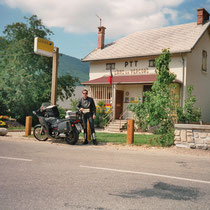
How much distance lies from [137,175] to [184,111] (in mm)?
6594

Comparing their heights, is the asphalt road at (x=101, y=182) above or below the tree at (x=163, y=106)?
below

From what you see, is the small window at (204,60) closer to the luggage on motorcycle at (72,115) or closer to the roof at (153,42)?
the roof at (153,42)

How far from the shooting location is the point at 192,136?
8.83 metres

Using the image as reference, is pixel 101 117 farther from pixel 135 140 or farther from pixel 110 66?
pixel 135 140

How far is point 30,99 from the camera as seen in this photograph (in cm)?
2241

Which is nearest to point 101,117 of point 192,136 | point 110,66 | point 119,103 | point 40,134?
point 119,103

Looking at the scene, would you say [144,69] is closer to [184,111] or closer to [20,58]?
[184,111]

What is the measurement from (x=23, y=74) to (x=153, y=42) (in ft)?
35.4

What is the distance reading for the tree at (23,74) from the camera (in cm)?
2169

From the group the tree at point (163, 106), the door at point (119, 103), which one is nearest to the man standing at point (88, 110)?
the tree at point (163, 106)

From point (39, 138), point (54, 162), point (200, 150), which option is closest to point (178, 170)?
point (54, 162)

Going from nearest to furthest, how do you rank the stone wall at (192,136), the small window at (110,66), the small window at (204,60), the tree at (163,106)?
1. the stone wall at (192,136)
2. the tree at (163,106)
3. the small window at (204,60)
4. the small window at (110,66)

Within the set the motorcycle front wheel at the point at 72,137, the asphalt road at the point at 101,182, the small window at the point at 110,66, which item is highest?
the small window at the point at 110,66

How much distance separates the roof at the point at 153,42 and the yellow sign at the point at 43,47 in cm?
937
